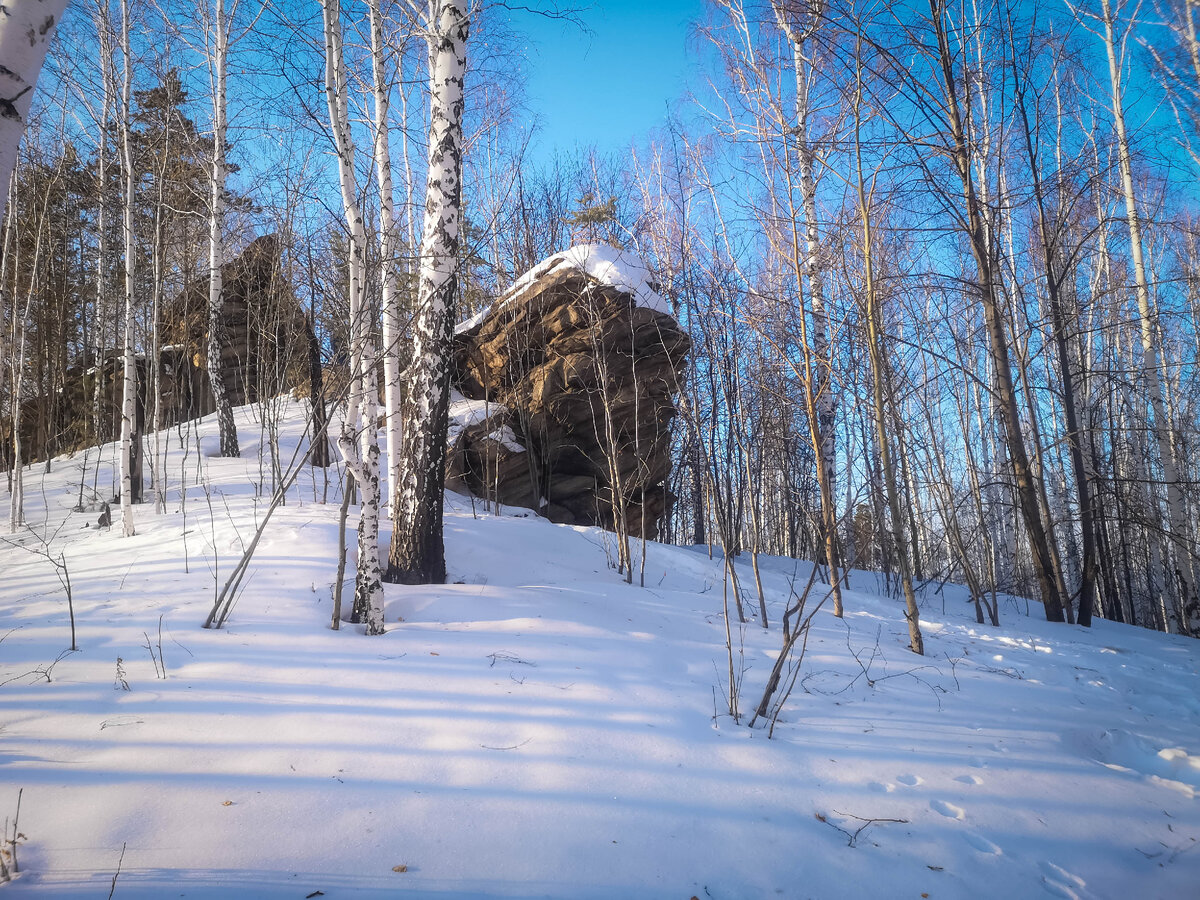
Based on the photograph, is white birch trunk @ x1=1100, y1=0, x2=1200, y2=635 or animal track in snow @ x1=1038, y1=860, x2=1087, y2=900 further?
white birch trunk @ x1=1100, y1=0, x2=1200, y2=635

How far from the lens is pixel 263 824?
1908 mm

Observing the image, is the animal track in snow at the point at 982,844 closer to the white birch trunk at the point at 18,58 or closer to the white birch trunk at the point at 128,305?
the white birch trunk at the point at 18,58

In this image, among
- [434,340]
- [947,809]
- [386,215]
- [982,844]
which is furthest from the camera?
[386,215]

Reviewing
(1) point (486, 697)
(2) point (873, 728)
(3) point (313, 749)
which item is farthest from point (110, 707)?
(2) point (873, 728)

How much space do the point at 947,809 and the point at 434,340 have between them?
440 cm

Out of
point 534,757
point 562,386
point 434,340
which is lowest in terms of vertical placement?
point 534,757

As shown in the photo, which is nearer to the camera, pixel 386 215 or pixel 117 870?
pixel 117 870

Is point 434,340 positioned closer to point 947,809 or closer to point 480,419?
point 947,809

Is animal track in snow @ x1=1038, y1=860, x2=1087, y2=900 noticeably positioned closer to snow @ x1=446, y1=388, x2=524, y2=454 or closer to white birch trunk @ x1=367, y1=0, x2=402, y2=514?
white birch trunk @ x1=367, y1=0, x2=402, y2=514

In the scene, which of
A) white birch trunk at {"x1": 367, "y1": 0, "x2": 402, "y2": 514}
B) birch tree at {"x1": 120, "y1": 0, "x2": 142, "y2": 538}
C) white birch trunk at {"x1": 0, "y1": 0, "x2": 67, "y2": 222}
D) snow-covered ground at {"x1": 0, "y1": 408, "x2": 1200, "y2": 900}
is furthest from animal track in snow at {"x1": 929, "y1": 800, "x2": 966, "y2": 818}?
birch tree at {"x1": 120, "y1": 0, "x2": 142, "y2": 538}

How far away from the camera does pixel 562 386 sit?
10.6 metres

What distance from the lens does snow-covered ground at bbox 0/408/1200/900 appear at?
6.12 feet

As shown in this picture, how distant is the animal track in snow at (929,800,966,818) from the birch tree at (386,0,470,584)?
3.63 meters

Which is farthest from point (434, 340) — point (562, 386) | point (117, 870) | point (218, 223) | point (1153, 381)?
point (1153, 381)
